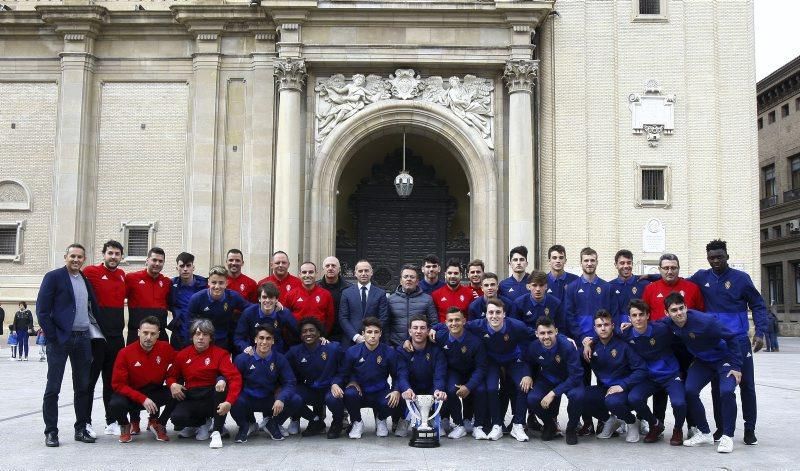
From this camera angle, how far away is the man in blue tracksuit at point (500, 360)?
31.3 ft

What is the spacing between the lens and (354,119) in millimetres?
22422

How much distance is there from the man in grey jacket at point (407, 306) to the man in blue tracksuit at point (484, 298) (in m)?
0.48

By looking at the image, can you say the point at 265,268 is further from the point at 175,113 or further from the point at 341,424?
the point at 341,424

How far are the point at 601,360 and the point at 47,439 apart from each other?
6.33m

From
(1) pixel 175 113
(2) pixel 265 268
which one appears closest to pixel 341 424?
(2) pixel 265 268

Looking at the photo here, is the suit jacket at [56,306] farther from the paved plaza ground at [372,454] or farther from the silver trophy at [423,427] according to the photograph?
the silver trophy at [423,427]

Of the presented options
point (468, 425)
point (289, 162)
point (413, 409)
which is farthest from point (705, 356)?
point (289, 162)

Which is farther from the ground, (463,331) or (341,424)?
(463,331)

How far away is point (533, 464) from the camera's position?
7926 mm

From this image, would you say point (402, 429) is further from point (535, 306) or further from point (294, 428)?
point (535, 306)

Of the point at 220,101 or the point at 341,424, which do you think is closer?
the point at 341,424

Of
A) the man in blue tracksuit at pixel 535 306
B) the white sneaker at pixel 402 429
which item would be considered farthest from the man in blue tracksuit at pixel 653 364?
the white sneaker at pixel 402 429

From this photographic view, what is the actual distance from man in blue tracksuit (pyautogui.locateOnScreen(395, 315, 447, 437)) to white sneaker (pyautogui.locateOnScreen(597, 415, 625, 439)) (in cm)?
200

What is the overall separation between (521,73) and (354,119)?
15.6 ft
